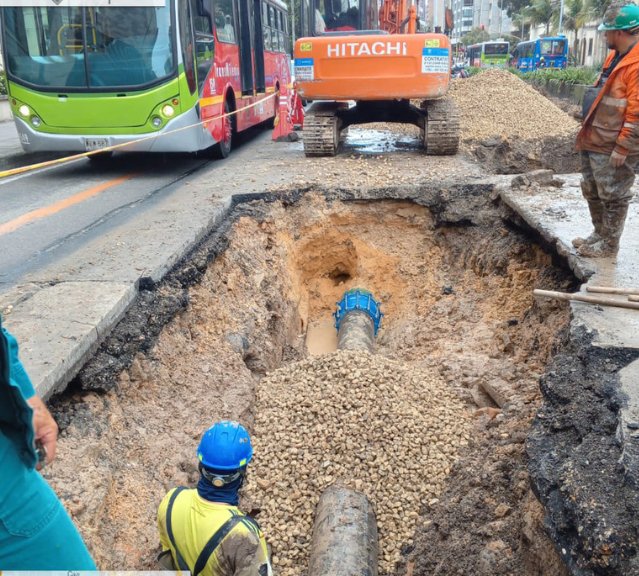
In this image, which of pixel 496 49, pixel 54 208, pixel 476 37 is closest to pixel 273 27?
pixel 54 208

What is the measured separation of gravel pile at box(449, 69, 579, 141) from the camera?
12086mm

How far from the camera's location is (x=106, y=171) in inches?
382

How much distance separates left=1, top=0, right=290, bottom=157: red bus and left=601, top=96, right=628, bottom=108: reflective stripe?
5.92 meters

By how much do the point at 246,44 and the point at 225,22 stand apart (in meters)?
1.49

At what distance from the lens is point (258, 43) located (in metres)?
12.8

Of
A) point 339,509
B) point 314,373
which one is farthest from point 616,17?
point 339,509

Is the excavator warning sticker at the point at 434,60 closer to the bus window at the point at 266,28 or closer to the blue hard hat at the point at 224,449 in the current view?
the bus window at the point at 266,28

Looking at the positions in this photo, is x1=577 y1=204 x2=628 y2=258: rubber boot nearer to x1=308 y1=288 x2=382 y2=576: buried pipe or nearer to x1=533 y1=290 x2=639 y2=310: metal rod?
x1=533 y1=290 x2=639 y2=310: metal rod

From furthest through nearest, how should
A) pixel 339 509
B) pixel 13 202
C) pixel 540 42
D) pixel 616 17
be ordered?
pixel 540 42 < pixel 13 202 < pixel 616 17 < pixel 339 509

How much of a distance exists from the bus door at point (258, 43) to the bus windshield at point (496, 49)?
33.5m

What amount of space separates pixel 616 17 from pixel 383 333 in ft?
12.7

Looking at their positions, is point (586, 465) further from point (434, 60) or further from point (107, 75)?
point (107, 75)

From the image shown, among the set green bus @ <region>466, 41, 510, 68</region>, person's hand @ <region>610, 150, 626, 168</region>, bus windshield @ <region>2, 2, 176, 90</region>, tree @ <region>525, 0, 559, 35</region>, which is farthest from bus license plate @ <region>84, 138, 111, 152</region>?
tree @ <region>525, 0, 559, 35</region>

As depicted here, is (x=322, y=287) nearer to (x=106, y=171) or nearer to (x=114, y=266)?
(x=114, y=266)
